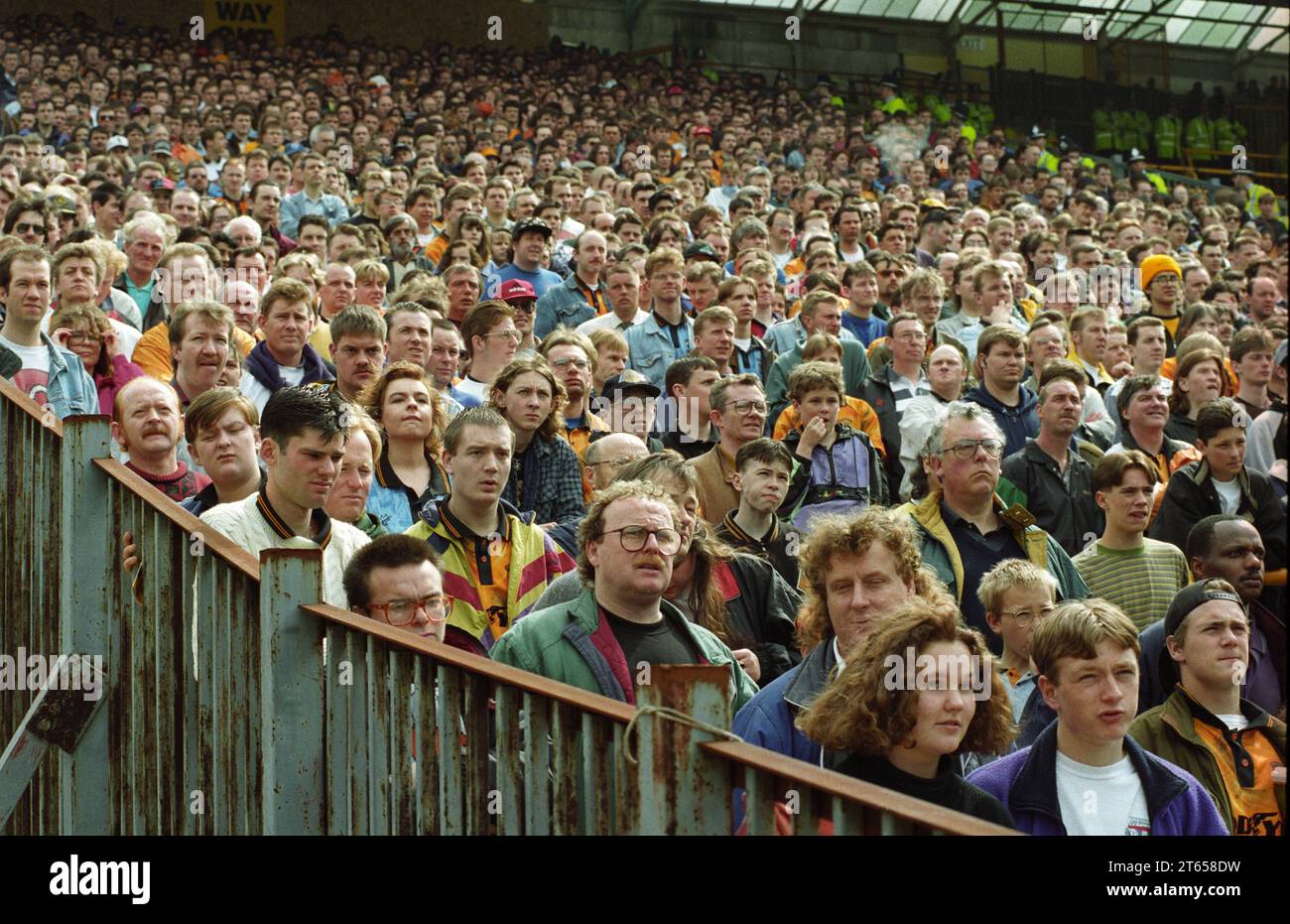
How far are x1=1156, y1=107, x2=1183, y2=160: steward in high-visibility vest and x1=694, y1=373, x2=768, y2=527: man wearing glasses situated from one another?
25611 mm

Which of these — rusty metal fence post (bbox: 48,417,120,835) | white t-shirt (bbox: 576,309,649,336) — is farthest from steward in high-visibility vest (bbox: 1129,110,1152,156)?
rusty metal fence post (bbox: 48,417,120,835)

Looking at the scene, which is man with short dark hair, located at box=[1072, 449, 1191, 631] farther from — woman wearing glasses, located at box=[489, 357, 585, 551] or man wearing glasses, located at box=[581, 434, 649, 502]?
woman wearing glasses, located at box=[489, 357, 585, 551]

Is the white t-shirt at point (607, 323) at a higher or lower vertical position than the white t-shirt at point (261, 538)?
higher

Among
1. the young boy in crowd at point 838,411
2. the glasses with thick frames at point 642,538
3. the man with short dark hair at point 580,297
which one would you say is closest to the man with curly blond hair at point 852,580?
the glasses with thick frames at point 642,538

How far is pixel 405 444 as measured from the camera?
6.68m

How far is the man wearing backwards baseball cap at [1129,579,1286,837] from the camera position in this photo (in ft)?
16.6

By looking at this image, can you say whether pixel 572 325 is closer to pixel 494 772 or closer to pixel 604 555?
pixel 604 555

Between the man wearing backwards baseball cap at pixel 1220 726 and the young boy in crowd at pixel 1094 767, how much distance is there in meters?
0.73

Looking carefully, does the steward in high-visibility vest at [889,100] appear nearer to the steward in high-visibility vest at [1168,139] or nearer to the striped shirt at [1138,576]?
the steward in high-visibility vest at [1168,139]

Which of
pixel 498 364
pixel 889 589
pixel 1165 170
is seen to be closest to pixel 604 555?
pixel 889 589

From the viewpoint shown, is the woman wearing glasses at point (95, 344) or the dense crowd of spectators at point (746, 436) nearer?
the dense crowd of spectators at point (746, 436)

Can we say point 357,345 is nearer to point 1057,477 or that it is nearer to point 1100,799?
point 1057,477

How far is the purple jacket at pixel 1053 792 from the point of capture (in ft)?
13.8

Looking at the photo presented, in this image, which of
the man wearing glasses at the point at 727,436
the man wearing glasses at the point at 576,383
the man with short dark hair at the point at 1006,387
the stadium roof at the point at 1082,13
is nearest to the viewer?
the man wearing glasses at the point at 727,436
